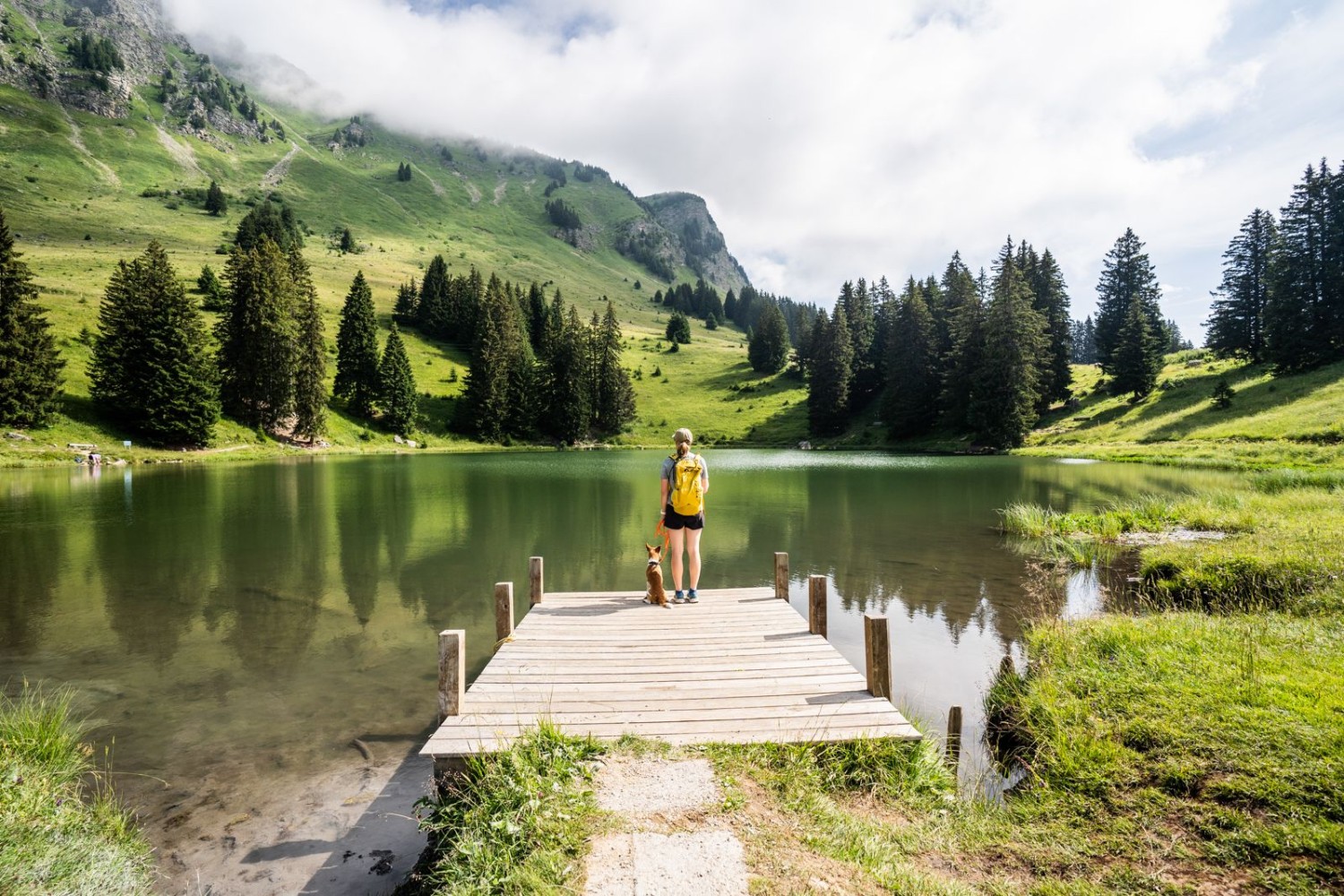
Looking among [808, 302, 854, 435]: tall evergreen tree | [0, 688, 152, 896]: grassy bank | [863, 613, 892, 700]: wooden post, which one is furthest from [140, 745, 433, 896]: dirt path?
[808, 302, 854, 435]: tall evergreen tree

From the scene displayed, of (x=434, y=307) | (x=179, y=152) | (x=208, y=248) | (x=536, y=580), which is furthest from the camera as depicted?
(x=179, y=152)

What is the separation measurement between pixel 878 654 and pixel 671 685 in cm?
251

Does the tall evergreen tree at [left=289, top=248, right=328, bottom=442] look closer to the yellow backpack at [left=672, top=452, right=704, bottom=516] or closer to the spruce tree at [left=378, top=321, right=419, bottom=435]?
the spruce tree at [left=378, top=321, right=419, bottom=435]

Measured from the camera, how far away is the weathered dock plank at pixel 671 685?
6.24m

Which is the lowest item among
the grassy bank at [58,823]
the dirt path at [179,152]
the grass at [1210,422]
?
the grassy bank at [58,823]

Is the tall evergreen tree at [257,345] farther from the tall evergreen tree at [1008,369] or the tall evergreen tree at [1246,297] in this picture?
the tall evergreen tree at [1246,297]

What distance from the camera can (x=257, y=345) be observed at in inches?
2360

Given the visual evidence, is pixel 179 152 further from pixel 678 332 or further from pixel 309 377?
pixel 309 377

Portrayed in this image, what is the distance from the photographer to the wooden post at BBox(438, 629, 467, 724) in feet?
21.1

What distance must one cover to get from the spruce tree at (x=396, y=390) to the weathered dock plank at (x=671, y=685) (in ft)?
236

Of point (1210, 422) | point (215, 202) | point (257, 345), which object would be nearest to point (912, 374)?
point (1210, 422)

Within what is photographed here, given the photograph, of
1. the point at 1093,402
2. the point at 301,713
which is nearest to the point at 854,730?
the point at 301,713

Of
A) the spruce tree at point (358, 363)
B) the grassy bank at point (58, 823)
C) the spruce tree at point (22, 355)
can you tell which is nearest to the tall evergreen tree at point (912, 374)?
the spruce tree at point (358, 363)

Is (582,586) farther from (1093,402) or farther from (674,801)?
(1093,402)
